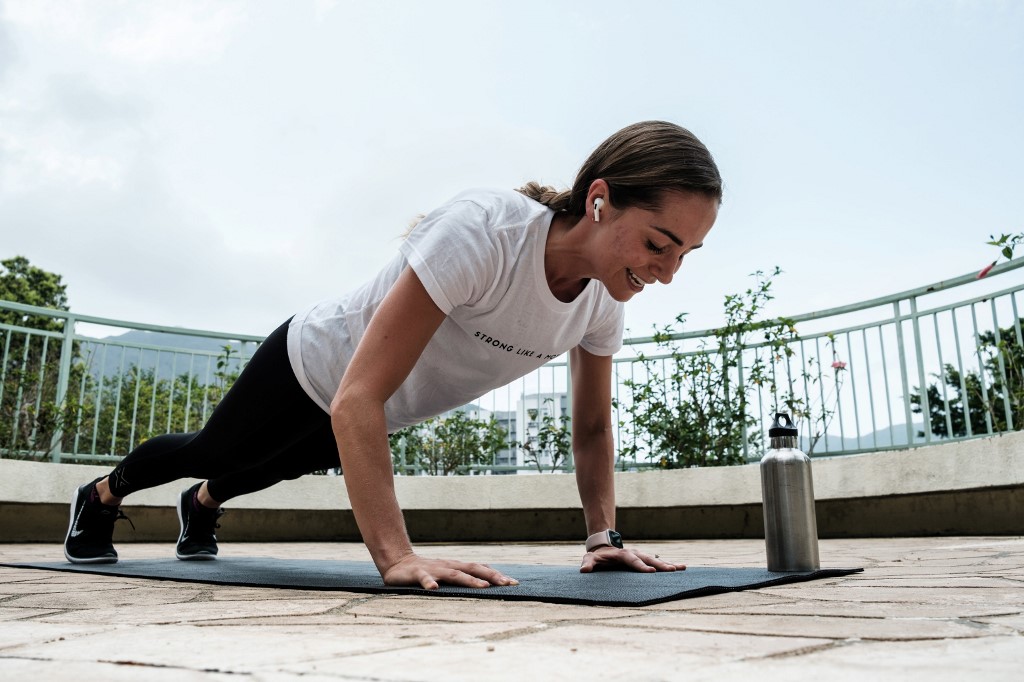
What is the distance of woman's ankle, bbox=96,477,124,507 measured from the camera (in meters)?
3.00

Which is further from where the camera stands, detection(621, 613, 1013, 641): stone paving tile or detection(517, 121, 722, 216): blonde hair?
detection(517, 121, 722, 216): blonde hair

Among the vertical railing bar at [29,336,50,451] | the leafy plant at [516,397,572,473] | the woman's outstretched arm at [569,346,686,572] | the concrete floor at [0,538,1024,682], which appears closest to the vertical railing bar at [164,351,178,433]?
the vertical railing bar at [29,336,50,451]

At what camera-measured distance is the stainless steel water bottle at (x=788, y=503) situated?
6.68 feet

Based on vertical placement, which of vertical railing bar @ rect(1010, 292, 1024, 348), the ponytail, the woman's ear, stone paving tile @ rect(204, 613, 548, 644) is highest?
vertical railing bar @ rect(1010, 292, 1024, 348)

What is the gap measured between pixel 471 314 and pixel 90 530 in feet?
6.57

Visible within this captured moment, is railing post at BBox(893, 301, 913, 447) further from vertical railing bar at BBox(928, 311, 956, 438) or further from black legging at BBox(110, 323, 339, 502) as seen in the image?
black legging at BBox(110, 323, 339, 502)

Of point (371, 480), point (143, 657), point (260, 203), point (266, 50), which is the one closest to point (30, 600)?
point (371, 480)

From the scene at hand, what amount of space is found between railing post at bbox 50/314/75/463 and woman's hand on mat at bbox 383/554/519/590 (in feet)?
17.4

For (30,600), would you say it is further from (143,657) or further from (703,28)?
(703,28)

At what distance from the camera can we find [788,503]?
6.72ft

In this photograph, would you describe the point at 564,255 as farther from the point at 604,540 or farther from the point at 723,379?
the point at 723,379

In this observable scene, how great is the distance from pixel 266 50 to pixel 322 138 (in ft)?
14.0

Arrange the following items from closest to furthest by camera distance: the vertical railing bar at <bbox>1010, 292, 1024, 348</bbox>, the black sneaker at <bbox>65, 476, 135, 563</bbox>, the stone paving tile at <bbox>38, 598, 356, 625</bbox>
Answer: the stone paving tile at <bbox>38, 598, 356, 625</bbox> < the black sneaker at <bbox>65, 476, 135, 563</bbox> < the vertical railing bar at <bbox>1010, 292, 1024, 348</bbox>

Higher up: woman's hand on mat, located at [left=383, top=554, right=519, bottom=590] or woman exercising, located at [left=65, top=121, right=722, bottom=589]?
woman exercising, located at [left=65, top=121, right=722, bottom=589]
